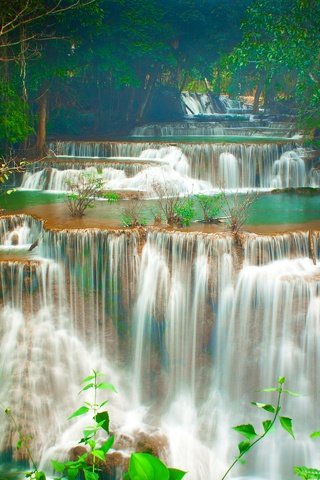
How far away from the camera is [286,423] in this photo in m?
1.72

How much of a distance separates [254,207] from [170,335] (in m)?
4.24

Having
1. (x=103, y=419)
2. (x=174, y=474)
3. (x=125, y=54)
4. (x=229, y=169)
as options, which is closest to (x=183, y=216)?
(x=229, y=169)

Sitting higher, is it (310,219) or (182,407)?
(310,219)

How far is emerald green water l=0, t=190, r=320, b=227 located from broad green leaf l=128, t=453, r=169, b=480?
8672mm

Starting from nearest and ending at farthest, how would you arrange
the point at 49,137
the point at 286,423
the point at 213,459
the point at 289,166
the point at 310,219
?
the point at 286,423, the point at 213,459, the point at 310,219, the point at 289,166, the point at 49,137

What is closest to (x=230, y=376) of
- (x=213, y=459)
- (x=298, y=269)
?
(x=213, y=459)

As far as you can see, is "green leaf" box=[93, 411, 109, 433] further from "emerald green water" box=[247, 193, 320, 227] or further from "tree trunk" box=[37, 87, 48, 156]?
"tree trunk" box=[37, 87, 48, 156]

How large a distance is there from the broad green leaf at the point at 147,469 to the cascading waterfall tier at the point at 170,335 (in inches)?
274

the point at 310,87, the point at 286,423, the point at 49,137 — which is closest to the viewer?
the point at 286,423

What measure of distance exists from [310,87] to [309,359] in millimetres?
10275

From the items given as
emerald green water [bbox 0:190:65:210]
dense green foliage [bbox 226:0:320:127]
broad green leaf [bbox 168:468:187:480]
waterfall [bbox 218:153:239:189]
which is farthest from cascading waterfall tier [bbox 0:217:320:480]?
dense green foliage [bbox 226:0:320:127]

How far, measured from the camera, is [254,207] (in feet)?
39.1

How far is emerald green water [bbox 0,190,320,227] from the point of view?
10.7 meters

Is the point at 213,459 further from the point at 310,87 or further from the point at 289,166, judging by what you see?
the point at 310,87
